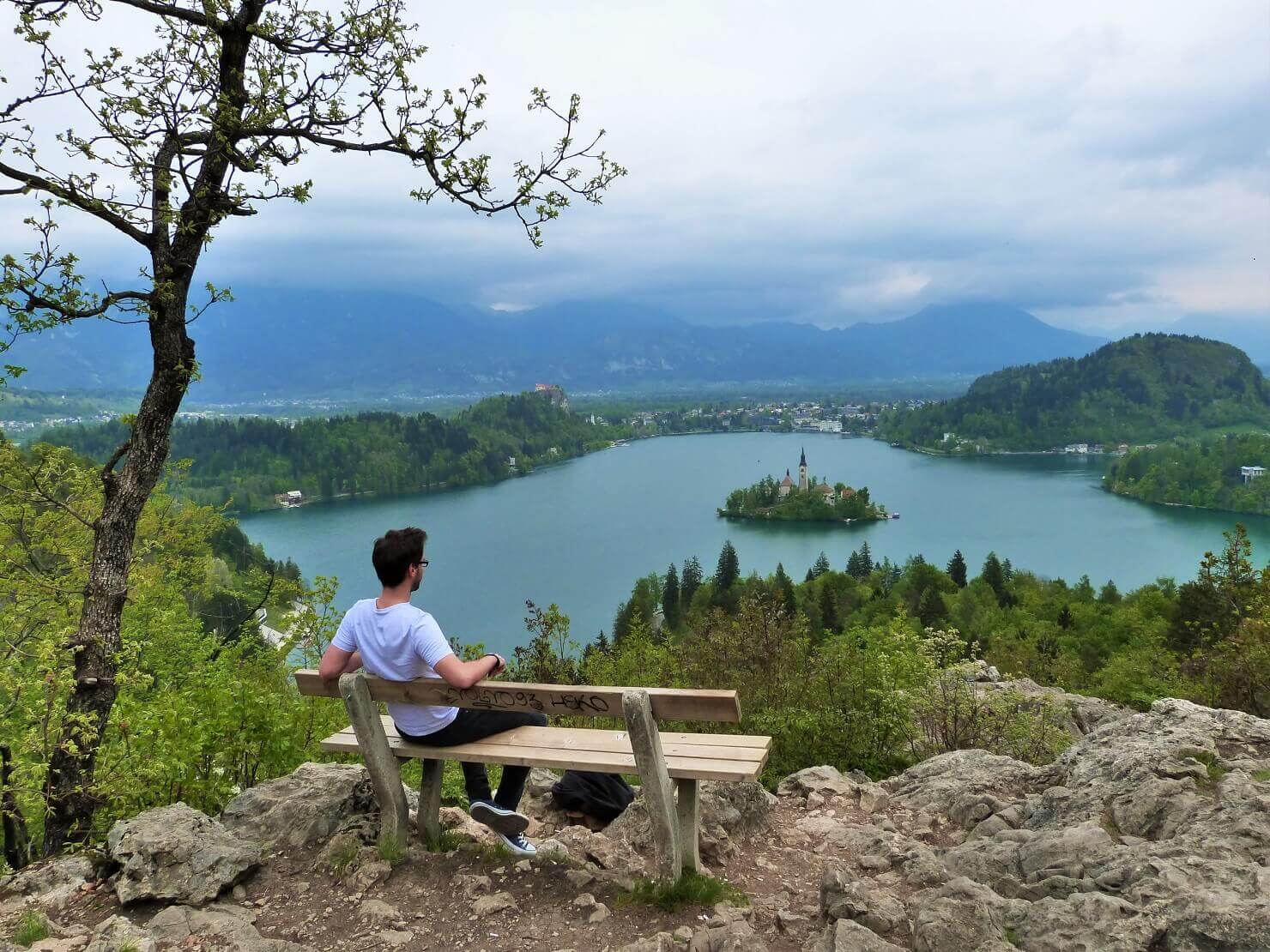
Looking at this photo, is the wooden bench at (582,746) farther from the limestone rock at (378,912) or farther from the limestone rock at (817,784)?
the limestone rock at (817,784)

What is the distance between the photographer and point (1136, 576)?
213 feet

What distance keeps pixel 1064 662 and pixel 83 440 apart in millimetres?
126886

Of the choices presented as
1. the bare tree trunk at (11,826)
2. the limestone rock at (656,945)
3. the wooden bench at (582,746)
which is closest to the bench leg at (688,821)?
the wooden bench at (582,746)

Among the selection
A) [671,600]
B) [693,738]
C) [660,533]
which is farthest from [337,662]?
[660,533]

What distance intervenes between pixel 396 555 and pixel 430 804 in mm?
1668

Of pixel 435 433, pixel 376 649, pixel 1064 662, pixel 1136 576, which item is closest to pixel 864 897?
pixel 376 649

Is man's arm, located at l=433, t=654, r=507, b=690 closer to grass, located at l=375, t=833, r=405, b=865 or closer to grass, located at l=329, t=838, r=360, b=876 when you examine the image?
grass, located at l=375, t=833, r=405, b=865

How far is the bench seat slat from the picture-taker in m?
3.91

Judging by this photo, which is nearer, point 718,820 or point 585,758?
point 585,758

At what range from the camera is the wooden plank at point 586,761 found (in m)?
3.90

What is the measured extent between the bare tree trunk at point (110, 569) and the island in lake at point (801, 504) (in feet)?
330

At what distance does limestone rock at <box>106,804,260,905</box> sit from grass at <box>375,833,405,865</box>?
0.66m

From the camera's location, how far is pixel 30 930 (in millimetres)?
3436

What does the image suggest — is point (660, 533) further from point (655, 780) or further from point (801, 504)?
point (655, 780)
